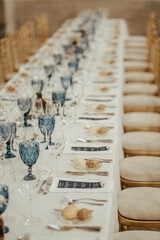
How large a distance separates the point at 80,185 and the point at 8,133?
55 cm

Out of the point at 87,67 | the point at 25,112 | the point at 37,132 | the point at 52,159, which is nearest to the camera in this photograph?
the point at 52,159

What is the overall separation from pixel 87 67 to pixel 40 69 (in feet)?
1.78

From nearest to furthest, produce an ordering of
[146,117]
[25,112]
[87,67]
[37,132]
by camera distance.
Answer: [37,132] → [25,112] → [146,117] → [87,67]

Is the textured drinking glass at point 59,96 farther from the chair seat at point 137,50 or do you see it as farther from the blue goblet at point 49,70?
the chair seat at point 137,50

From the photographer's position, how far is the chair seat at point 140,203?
2.28 metres

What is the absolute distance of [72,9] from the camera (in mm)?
11383

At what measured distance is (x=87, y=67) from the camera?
4418mm

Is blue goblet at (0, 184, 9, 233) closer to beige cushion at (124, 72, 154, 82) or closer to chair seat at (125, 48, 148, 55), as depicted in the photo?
beige cushion at (124, 72, 154, 82)

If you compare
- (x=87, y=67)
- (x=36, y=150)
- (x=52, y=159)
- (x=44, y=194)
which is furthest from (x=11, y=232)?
(x=87, y=67)

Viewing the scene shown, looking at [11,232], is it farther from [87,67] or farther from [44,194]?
[87,67]

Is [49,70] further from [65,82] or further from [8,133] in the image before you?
[8,133]

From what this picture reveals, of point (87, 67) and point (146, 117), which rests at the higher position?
point (87, 67)

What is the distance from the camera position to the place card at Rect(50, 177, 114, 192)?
1.88 metres

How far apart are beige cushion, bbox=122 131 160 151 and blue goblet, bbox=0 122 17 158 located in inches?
52.8
